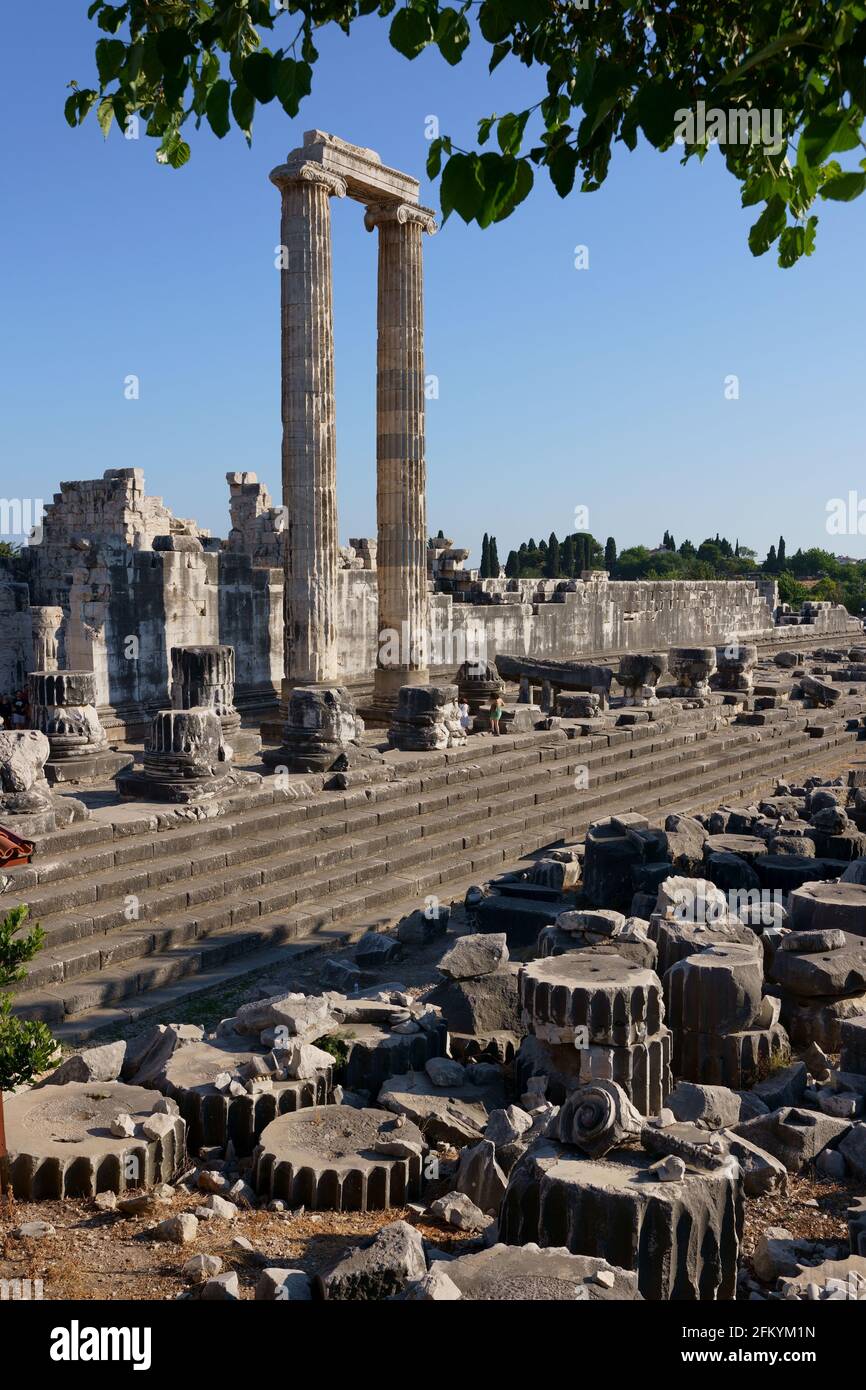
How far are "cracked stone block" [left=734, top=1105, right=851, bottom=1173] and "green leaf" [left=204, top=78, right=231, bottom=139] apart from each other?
4484 millimetres

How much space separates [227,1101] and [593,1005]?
1.76m

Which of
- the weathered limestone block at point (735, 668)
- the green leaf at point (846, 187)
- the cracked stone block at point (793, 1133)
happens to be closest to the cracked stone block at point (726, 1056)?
the cracked stone block at point (793, 1133)

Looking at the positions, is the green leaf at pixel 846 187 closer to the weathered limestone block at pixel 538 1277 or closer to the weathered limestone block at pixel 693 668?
the weathered limestone block at pixel 538 1277

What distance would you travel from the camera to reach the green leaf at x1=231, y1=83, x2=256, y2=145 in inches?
126

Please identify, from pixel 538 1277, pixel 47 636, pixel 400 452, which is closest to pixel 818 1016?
pixel 538 1277

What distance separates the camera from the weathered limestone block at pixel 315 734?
491 inches

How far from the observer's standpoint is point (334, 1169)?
4.50 meters

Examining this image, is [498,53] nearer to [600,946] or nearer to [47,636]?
[600,946]

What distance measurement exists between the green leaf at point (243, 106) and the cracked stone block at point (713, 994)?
4.68m

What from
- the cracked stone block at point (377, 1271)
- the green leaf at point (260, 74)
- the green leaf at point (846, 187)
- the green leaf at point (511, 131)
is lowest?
the cracked stone block at point (377, 1271)

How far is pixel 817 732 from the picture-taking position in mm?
19688

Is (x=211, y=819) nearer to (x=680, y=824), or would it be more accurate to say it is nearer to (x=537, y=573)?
(x=680, y=824)
